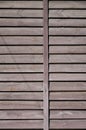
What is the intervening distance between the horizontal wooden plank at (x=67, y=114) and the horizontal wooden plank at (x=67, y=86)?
0.27 meters

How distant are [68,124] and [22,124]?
21.3 inches

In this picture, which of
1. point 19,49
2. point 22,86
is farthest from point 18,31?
point 22,86

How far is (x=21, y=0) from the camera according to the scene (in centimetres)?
348

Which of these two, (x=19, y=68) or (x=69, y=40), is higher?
(x=69, y=40)

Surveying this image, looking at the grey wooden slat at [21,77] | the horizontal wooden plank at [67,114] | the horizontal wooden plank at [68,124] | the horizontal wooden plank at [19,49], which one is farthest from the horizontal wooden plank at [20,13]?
the horizontal wooden plank at [68,124]

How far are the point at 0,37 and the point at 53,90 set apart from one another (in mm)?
910

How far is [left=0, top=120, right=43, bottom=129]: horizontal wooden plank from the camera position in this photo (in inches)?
131

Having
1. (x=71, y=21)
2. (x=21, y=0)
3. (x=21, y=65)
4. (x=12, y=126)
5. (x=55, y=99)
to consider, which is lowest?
(x=12, y=126)

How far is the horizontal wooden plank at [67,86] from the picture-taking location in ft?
11.0

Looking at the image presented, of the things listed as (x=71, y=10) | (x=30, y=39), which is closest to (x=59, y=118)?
(x=30, y=39)

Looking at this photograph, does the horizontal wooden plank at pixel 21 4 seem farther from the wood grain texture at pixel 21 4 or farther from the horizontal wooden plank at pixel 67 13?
the horizontal wooden plank at pixel 67 13

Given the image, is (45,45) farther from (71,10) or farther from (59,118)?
(59,118)

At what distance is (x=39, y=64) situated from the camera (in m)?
3.40

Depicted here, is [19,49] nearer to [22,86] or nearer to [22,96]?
[22,86]
